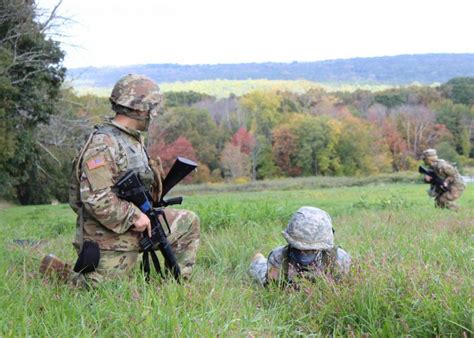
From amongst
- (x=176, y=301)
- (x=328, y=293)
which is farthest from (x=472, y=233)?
(x=176, y=301)

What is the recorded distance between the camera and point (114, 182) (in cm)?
441

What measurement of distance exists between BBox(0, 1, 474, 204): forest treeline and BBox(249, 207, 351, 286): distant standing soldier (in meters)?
17.1

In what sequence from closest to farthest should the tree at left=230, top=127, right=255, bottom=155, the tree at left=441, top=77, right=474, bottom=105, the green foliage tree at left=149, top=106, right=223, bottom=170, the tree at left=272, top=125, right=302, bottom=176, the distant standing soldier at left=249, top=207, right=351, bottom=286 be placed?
the distant standing soldier at left=249, top=207, right=351, bottom=286 → the green foliage tree at left=149, top=106, right=223, bottom=170 → the tree at left=272, top=125, right=302, bottom=176 → the tree at left=230, top=127, right=255, bottom=155 → the tree at left=441, top=77, right=474, bottom=105

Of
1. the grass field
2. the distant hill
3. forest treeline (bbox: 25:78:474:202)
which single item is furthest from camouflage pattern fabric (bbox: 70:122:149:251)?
the distant hill

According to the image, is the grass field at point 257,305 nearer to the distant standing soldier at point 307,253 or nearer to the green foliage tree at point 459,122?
the distant standing soldier at point 307,253

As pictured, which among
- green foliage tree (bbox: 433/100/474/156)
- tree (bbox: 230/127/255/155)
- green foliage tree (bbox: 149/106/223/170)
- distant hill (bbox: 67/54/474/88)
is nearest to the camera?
green foliage tree (bbox: 149/106/223/170)

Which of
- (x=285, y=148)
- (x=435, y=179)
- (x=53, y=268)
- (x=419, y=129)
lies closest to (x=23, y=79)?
(x=435, y=179)

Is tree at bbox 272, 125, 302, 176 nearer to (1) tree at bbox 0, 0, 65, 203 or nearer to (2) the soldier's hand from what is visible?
(1) tree at bbox 0, 0, 65, 203

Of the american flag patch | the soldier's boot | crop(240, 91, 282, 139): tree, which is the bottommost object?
crop(240, 91, 282, 139): tree

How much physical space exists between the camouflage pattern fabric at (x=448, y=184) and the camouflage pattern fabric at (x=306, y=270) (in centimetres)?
757

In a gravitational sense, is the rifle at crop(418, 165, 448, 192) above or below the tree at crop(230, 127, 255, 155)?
above

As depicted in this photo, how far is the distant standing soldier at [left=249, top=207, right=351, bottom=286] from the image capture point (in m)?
4.44

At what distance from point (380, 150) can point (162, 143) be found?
89.8 ft

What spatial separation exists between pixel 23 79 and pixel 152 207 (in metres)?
15.6
